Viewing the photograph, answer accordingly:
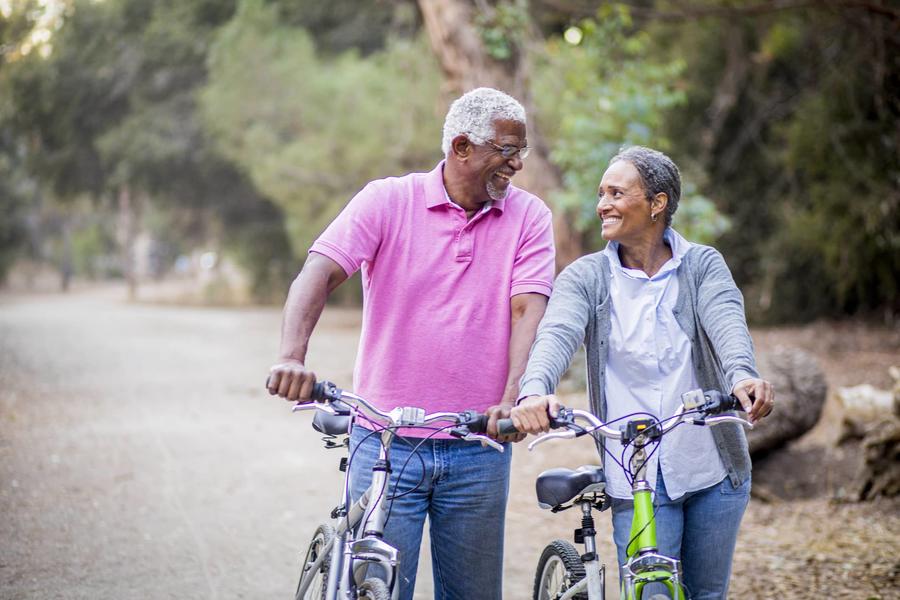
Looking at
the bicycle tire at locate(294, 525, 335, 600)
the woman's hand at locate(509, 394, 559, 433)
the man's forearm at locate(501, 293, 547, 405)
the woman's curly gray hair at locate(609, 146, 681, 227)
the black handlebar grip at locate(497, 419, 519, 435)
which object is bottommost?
the bicycle tire at locate(294, 525, 335, 600)

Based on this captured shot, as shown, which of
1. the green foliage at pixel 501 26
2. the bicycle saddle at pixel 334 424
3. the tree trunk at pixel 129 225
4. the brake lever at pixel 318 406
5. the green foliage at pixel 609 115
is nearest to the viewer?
the brake lever at pixel 318 406

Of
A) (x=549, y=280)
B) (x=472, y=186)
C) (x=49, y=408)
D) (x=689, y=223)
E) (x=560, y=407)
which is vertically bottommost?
(x=49, y=408)

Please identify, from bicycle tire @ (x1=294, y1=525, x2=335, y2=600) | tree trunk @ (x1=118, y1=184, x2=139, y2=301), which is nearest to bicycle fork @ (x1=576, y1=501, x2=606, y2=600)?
bicycle tire @ (x1=294, y1=525, x2=335, y2=600)

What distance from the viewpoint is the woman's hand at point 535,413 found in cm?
275

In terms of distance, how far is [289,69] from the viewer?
995 inches

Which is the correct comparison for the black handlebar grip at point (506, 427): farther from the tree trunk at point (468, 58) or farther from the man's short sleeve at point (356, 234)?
the tree trunk at point (468, 58)

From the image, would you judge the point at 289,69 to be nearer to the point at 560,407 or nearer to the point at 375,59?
the point at 375,59

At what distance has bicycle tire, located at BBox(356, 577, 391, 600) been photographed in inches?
112

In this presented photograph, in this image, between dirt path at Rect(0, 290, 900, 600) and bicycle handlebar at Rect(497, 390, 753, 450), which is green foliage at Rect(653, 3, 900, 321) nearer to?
dirt path at Rect(0, 290, 900, 600)

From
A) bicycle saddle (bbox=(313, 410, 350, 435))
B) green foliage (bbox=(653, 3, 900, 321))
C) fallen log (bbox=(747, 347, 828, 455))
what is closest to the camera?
bicycle saddle (bbox=(313, 410, 350, 435))

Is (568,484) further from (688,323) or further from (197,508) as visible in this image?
(197,508)

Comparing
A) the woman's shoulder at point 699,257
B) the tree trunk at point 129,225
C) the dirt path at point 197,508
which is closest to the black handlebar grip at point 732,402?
the woman's shoulder at point 699,257

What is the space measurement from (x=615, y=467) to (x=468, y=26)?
29.2 ft

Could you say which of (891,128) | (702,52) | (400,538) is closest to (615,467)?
(400,538)
